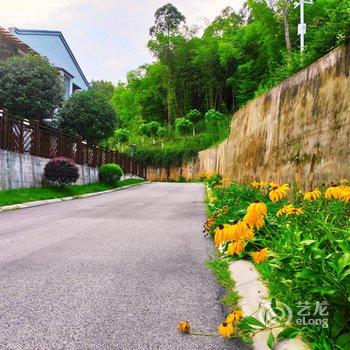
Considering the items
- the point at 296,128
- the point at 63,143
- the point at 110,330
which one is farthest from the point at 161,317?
the point at 63,143

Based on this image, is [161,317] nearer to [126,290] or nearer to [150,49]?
[126,290]

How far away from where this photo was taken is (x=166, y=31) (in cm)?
5325

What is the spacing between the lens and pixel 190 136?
1864 inches

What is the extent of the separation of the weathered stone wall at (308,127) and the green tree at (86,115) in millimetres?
14865

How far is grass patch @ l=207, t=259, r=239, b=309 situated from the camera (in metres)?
3.55

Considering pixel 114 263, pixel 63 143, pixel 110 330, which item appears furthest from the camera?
pixel 63 143

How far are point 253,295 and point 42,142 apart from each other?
15.8 metres

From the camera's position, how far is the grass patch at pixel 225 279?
3.55 m

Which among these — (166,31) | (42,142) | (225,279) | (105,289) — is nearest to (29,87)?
(42,142)

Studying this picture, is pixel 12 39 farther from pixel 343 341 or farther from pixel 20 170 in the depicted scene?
pixel 343 341

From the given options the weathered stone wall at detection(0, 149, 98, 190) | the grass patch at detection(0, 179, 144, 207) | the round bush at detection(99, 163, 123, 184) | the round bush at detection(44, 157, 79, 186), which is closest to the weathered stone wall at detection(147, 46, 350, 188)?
the grass patch at detection(0, 179, 144, 207)

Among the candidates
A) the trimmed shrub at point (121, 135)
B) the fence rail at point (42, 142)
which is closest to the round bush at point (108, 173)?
the fence rail at point (42, 142)

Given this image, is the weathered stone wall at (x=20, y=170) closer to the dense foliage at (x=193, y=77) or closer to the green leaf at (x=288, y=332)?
the green leaf at (x=288, y=332)

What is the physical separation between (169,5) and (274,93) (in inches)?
1949
